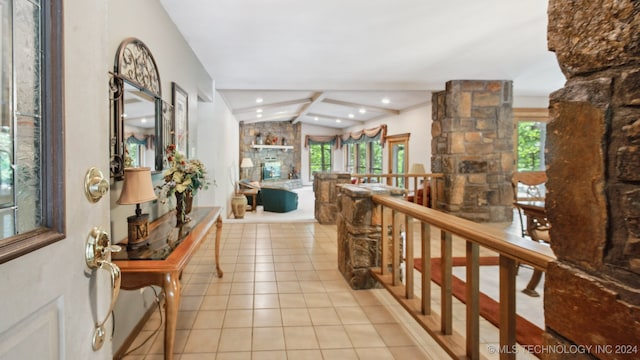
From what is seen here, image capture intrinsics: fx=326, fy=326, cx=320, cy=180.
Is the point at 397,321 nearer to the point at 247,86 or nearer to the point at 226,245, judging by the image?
the point at 226,245

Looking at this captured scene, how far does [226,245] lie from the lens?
4234 millimetres

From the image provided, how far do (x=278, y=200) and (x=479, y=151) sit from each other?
14.3 feet

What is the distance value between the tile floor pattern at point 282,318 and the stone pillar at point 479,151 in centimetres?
298

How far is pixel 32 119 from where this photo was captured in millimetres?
613

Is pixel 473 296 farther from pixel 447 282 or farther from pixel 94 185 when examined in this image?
pixel 94 185

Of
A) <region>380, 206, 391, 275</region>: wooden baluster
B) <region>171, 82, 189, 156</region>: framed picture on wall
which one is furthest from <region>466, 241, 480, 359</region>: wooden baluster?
<region>171, 82, 189, 156</region>: framed picture on wall

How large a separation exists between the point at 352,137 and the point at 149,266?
10646 mm

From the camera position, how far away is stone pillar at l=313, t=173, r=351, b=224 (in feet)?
18.5

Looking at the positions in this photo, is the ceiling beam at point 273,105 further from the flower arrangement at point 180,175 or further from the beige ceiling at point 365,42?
the flower arrangement at point 180,175

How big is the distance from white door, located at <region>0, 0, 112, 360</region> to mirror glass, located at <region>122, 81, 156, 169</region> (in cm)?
127

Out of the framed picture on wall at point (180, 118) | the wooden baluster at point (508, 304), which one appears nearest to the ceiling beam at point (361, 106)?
the framed picture on wall at point (180, 118)

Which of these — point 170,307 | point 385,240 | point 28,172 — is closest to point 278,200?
point 385,240

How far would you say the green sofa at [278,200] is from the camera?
7594 mm

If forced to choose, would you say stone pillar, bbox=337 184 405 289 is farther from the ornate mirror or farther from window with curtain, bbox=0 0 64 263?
window with curtain, bbox=0 0 64 263
